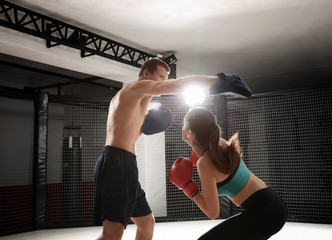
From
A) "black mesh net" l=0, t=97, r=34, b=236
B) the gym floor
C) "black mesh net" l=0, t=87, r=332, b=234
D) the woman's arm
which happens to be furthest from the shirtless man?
"black mesh net" l=0, t=97, r=34, b=236

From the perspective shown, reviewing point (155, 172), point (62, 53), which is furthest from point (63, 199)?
point (62, 53)

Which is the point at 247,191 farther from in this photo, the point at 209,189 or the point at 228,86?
the point at 228,86

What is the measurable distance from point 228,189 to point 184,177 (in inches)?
9.6

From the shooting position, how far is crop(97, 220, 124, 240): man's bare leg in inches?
70.5

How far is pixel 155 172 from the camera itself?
535 centimetres

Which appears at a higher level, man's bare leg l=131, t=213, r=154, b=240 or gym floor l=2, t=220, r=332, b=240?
man's bare leg l=131, t=213, r=154, b=240

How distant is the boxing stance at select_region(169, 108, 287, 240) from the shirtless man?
266 mm

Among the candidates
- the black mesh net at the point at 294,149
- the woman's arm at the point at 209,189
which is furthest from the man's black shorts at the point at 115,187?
the black mesh net at the point at 294,149

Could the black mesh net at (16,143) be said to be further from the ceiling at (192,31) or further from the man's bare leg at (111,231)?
the man's bare leg at (111,231)

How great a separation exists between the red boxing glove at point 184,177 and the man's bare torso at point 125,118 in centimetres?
39

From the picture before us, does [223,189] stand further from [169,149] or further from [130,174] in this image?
[169,149]

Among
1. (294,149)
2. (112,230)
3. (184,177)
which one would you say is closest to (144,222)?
(112,230)

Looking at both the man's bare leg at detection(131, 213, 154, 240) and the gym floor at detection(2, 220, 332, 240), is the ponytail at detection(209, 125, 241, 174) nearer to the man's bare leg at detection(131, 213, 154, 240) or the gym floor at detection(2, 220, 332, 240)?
the man's bare leg at detection(131, 213, 154, 240)

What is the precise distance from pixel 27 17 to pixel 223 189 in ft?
11.6
